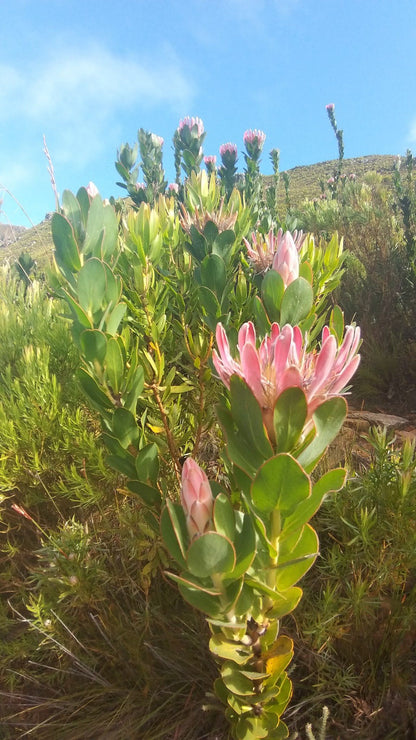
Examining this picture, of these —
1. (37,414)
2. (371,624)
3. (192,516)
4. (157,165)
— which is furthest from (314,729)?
(157,165)

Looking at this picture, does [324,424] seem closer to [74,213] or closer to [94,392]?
[94,392]

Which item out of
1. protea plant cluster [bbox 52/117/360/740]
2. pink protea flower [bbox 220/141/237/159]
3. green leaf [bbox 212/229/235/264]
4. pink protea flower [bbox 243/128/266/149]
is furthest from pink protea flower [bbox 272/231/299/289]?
pink protea flower [bbox 243/128/266/149]

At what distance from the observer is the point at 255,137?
4707 millimetres

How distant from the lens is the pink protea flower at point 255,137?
4711mm

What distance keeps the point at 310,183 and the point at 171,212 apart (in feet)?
94.2

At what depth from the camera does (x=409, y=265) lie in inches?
145

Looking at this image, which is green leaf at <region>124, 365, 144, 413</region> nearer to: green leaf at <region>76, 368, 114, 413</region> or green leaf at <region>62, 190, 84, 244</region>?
green leaf at <region>76, 368, 114, 413</region>

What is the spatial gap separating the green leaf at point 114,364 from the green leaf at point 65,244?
244 mm

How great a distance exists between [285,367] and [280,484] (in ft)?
0.66

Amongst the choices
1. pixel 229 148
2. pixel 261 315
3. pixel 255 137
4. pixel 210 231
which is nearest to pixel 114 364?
pixel 261 315

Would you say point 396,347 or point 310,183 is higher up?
point 310,183

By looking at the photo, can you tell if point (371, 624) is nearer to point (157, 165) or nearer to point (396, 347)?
point (396, 347)

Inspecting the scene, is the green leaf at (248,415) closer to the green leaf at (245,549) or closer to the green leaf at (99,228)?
the green leaf at (245,549)

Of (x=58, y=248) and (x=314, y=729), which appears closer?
(x=58, y=248)
